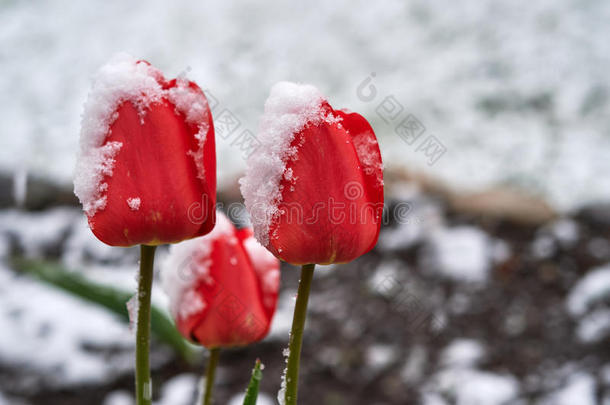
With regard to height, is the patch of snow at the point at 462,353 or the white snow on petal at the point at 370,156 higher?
the patch of snow at the point at 462,353

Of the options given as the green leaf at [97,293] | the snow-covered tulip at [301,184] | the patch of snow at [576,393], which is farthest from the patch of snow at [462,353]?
the snow-covered tulip at [301,184]

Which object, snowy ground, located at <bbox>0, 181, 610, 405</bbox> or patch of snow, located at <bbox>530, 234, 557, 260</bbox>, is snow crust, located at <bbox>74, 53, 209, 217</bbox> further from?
patch of snow, located at <bbox>530, 234, 557, 260</bbox>

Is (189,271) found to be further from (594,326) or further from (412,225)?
(412,225)

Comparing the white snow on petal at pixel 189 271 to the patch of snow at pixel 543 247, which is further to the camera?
the patch of snow at pixel 543 247

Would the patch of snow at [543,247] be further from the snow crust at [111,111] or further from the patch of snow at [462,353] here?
the snow crust at [111,111]

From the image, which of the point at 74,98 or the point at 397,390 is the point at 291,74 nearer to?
the point at 74,98

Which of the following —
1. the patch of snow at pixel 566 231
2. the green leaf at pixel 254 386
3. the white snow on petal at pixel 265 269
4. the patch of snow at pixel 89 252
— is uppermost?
the patch of snow at pixel 566 231

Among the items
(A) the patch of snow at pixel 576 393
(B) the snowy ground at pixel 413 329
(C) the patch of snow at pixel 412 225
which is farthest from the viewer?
(C) the patch of snow at pixel 412 225

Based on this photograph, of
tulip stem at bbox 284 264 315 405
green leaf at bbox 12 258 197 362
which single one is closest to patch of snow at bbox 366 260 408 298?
green leaf at bbox 12 258 197 362
